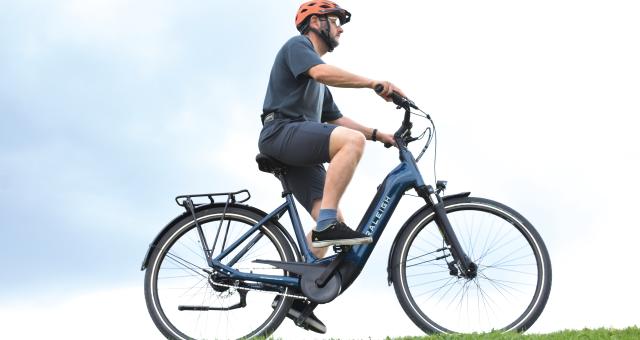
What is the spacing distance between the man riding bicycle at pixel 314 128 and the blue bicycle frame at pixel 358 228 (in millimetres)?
126

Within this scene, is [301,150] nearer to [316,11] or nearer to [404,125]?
[404,125]

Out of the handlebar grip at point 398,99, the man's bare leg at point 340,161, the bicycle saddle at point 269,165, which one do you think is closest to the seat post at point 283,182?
the bicycle saddle at point 269,165

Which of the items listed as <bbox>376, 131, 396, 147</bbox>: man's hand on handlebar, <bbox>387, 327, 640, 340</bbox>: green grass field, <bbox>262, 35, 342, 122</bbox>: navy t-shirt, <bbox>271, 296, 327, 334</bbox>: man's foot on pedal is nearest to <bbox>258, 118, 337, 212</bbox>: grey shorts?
<bbox>262, 35, 342, 122</bbox>: navy t-shirt

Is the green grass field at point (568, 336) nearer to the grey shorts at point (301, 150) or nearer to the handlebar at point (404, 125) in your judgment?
the grey shorts at point (301, 150)

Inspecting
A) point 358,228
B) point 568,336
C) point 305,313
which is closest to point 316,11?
point 358,228

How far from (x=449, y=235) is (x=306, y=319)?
4.15ft

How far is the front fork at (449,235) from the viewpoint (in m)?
5.79

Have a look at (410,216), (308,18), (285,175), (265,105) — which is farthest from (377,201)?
(308,18)

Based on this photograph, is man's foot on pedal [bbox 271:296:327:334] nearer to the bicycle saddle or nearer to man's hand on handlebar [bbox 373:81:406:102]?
the bicycle saddle

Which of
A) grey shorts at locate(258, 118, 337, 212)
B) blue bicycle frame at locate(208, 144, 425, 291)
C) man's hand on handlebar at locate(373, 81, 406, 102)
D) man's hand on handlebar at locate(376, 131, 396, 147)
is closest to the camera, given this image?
man's hand on handlebar at locate(373, 81, 406, 102)

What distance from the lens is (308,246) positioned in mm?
6055

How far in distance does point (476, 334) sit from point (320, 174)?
168 cm

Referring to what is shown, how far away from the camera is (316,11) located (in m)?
6.06

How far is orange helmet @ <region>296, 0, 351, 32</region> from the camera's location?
606 centimetres
